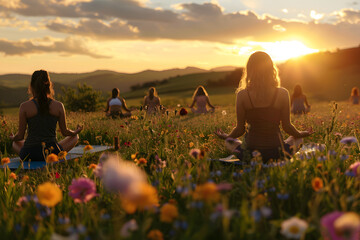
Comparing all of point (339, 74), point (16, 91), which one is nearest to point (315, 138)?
point (339, 74)

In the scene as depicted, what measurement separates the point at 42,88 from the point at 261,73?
11.2 feet

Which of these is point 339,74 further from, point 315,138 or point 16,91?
point 16,91

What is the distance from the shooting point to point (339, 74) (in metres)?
51.2

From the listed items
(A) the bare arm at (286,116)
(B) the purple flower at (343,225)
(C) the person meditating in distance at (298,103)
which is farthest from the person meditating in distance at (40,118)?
(C) the person meditating in distance at (298,103)

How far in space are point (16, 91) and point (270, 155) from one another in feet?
260

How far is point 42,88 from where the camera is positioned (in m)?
5.75

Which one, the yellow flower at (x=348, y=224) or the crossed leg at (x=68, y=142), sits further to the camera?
the crossed leg at (x=68, y=142)

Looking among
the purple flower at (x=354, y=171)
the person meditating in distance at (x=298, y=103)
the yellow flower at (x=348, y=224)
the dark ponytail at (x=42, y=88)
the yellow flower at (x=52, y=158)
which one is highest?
the dark ponytail at (x=42, y=88)

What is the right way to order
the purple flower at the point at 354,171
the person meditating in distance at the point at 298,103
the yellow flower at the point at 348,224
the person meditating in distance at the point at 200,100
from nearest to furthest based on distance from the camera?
the yellow flower at the point at 348,224 < the purple flower at the point at 354,171 < the person meditating in distance at the point at 200,100 < the person meditating in distance at the point at 298,103

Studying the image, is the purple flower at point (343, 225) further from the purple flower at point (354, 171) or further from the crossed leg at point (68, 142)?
the crossed leg at point (68, 142)

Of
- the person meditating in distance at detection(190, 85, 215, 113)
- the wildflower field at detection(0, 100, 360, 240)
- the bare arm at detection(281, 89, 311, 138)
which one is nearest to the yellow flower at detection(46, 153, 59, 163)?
the wildflower field at detection(0, 100, 360, 240)

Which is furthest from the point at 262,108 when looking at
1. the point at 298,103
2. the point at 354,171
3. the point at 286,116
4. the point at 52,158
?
the point at 298,103

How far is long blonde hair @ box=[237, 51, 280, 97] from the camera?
4.61 meters

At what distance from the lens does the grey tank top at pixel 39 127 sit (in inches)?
235
